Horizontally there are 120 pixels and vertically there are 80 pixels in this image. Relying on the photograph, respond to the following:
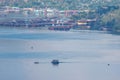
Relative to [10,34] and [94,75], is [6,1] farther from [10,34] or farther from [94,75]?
[94,75]

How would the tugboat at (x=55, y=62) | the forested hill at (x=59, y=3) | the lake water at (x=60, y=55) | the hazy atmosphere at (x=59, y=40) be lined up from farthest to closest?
the forested hill at (x=59, y=3)
the tugboat at (x=55, y=62)
the hazy atmosphere at (x=59, y=40)
the lake water at (x=60, y=55)

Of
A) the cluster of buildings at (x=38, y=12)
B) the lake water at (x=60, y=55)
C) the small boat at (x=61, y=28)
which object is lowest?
the cluster of buildings at (x=38, y=12)

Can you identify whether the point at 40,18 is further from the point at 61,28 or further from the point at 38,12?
the point at 61,28

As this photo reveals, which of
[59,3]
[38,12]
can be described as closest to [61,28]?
[38,12]

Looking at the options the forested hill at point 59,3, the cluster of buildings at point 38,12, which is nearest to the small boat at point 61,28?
the cluster of buildings at point 38,12

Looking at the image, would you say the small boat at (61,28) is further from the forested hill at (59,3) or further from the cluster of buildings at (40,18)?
the forested hill at (59,3)

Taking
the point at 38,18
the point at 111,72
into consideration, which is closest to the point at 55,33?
the point at 38,18

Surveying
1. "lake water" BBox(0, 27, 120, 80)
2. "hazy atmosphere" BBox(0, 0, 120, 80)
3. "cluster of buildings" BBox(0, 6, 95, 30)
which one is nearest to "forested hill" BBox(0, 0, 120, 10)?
"hazy atmosphere" BBox(0, 0, 120, 80)

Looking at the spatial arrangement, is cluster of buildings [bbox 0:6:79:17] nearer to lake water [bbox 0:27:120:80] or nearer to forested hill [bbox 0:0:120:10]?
forested hill [bbox 0:0:120:10]
